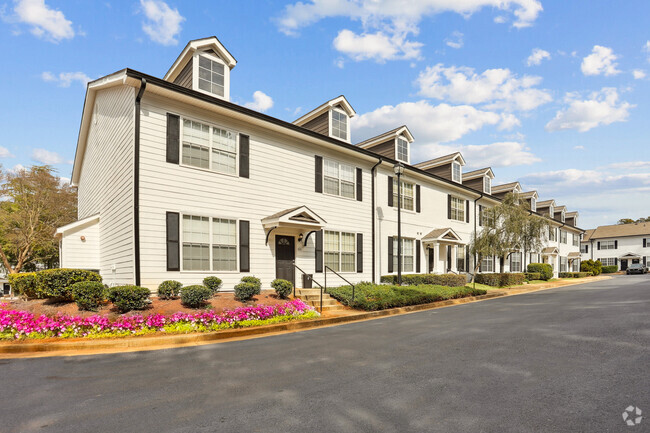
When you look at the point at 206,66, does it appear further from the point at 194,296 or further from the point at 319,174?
the point at 194,296

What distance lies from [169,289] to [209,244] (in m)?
2.09

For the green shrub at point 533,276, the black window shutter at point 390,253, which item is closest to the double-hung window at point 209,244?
the black window shutter at point 390,253

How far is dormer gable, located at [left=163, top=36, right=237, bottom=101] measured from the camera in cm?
1355

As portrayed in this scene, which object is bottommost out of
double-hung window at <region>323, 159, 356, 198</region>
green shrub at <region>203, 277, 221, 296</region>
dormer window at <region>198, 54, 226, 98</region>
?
green shrub at <region>203, 277, 221, 296</region>

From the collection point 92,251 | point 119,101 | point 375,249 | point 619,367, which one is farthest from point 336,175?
point 619,367

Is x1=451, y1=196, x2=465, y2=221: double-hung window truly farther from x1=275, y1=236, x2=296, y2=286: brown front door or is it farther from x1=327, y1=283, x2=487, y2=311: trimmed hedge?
x1=275, y1=236, x2=296, y2=286: brown front door

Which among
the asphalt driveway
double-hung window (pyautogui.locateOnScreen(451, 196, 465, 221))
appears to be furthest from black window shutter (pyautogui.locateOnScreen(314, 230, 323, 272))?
double-hung window (pyautogui.locateOnScreen(451, 196, 465, 221))

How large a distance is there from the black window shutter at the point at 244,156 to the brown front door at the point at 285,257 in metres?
2.80

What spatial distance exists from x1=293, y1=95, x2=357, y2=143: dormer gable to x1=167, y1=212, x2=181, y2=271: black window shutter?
884 cm

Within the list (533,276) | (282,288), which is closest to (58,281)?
(282,288)

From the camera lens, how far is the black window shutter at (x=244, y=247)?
43.3 feet

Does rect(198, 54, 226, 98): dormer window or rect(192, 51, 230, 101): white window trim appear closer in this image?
rect(192, 51, 230, 101): white window trim

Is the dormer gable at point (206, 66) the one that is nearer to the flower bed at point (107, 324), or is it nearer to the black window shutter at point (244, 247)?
the black window shutter at point (244, 247)

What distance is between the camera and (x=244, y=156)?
1376 centimetres
